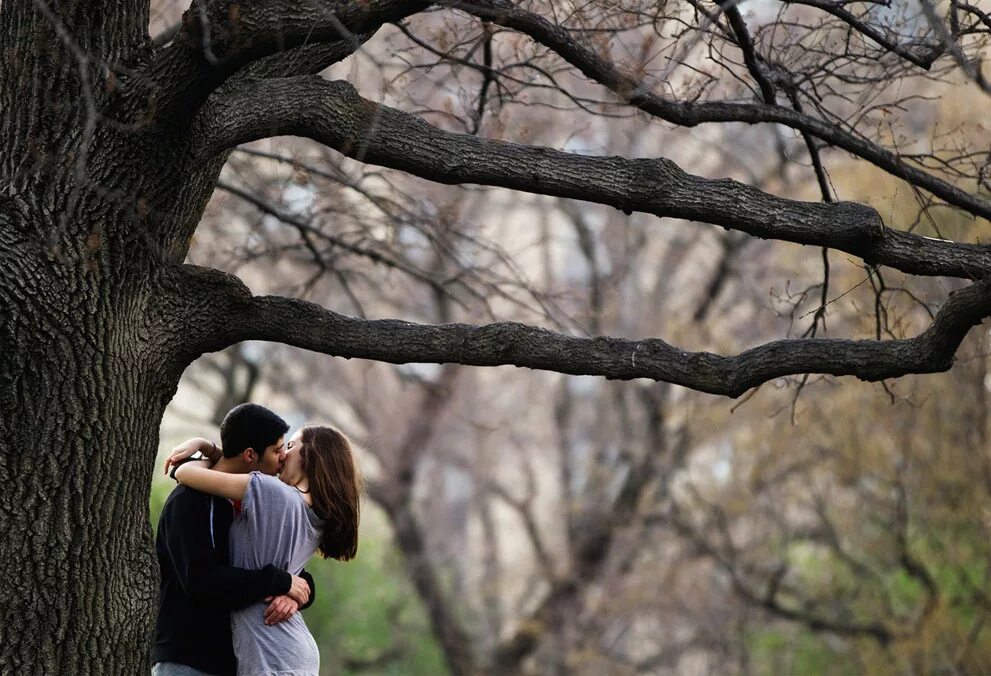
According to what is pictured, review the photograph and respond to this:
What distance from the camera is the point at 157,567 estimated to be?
4129mm

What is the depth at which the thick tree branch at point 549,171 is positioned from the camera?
4.04 meters

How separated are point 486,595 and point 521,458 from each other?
2183mm

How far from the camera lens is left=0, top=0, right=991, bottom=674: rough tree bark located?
3834 mm

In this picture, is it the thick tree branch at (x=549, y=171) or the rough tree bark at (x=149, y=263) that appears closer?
the rough tree bark at (x=149, y=263)

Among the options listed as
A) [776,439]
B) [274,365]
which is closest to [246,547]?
[776,439]

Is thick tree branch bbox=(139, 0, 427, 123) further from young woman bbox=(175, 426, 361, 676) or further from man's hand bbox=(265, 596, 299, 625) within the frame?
man's hand bbox=(265, 596, 299, 625)

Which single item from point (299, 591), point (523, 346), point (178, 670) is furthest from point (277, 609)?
point (523, 346)

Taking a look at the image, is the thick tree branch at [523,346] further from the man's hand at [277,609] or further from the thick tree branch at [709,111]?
the man's hand at [277,609]

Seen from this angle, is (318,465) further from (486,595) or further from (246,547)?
(486,595)

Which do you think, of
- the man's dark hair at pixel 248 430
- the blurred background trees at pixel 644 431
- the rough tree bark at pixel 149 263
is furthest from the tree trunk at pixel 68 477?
the blurred background trees at pixel 644 431

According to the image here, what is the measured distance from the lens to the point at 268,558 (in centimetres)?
425

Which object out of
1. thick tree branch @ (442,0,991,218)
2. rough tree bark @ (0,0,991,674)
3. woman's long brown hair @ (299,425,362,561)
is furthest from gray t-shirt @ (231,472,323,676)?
thick tree branch @ (442,0,991,218)

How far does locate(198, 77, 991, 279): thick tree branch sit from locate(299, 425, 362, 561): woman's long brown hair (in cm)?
107

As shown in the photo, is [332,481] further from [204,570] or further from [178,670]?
[178,670]
